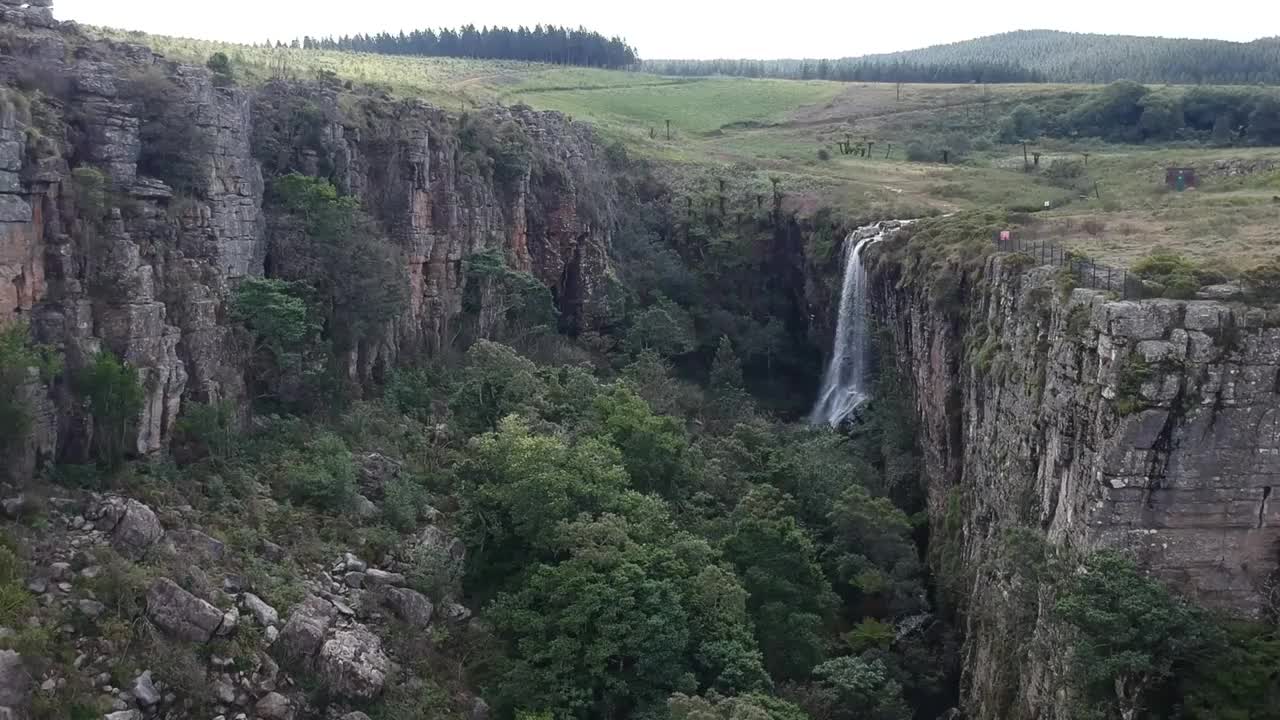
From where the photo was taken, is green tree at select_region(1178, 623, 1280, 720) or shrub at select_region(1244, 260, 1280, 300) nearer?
green tree at select_region(1178, 623, 1280, 720)

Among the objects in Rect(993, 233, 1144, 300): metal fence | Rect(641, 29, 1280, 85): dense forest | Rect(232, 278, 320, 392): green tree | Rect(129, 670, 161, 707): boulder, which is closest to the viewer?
Rect(129, 670, 161, 707): boulder

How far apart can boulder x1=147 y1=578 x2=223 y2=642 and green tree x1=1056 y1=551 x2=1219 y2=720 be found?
17901mm

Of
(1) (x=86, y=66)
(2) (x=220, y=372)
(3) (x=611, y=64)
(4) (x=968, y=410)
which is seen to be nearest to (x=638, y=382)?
(4) (x=968, y=410)

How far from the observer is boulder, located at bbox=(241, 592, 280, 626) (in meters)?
25.7

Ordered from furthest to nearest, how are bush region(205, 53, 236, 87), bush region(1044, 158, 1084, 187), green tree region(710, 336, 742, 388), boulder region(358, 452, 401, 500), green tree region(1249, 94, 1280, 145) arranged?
green tree region(1249, 94, 1280, 145) < bush region(1044, 158, 1084, 187) < green tree region(710, 336, 742, 388) < bush region(205, 53, 236, 87) < boulder region(358, 452, 401, 500)

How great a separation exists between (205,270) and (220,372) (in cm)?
305

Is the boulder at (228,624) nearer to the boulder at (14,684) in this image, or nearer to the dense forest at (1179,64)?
the boulder at (14,684)

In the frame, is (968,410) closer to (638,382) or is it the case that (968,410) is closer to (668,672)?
(668,672)

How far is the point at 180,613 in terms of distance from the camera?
24.3 m

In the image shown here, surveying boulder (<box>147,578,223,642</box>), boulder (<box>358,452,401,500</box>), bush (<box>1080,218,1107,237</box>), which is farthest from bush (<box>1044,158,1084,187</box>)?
boulder (<box>147,578,223,642</box>)

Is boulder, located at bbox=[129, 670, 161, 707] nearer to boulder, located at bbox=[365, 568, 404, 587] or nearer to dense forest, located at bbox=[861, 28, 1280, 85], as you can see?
boulder, located at bbox=[365, 568, 404, 587]

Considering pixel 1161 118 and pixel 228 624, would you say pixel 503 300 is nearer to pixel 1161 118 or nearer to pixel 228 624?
pixel 228 624

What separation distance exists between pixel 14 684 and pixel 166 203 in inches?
608

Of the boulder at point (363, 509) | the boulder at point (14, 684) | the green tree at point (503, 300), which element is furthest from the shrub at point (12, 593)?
the green tree at point (503, 300)
